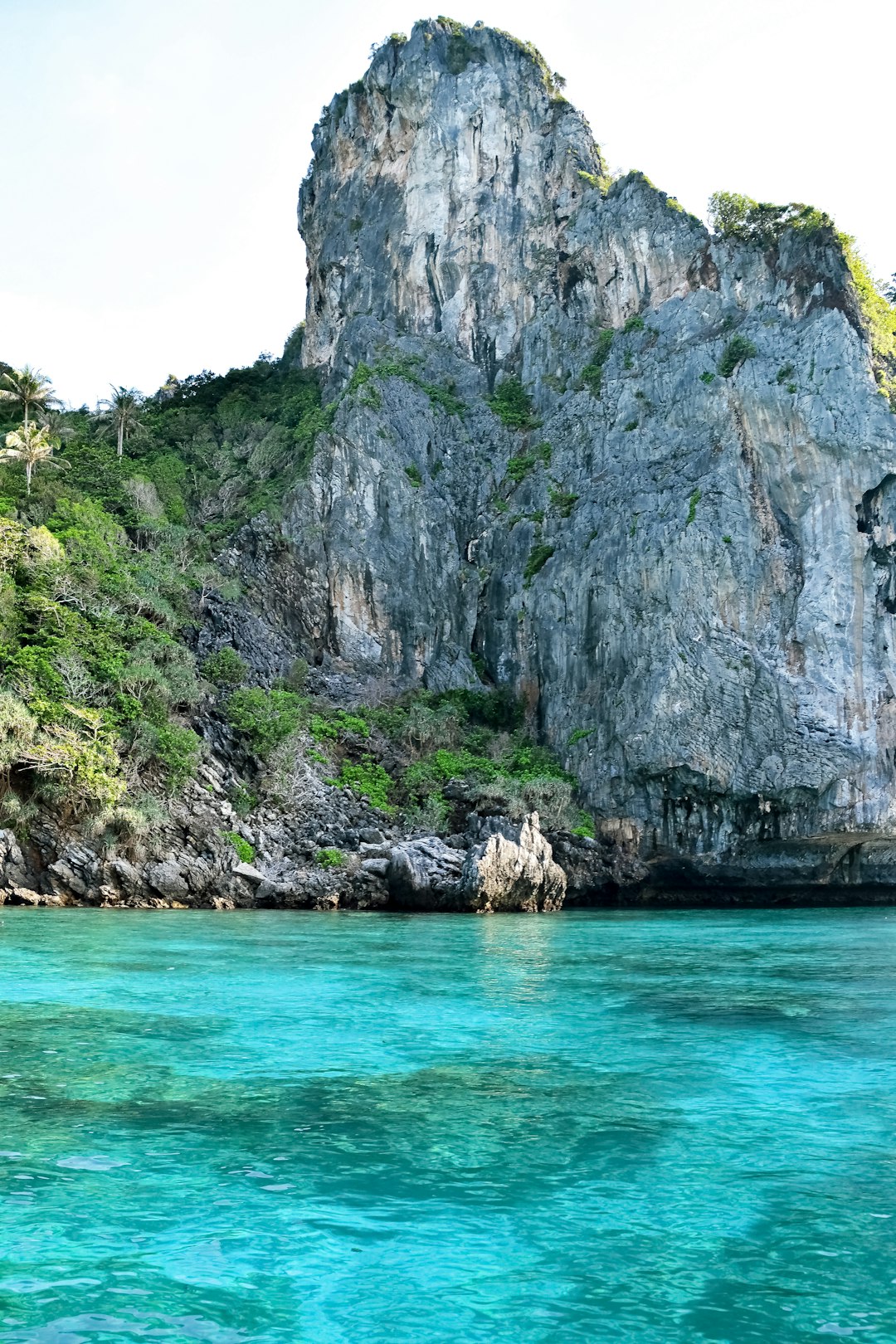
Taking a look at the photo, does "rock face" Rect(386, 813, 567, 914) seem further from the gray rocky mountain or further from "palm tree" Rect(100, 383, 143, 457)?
"palm tree" Rect(100, 383, 143, 457)

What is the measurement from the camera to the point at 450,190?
170 ft

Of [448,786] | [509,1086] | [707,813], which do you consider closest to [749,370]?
[707,813]

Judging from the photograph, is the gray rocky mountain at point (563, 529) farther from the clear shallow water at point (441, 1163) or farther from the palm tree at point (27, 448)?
the clear shallow water at point (441, 1163)

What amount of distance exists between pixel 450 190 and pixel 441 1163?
171ft

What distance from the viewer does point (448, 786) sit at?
36281mm

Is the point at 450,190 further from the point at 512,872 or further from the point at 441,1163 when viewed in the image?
the point at 441,1163

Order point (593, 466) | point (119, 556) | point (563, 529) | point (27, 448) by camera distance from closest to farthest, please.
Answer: point (119, 556) → point (27, 448) → point (563, 529) → point (593, 466)

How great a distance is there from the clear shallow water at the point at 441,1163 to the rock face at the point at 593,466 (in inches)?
889

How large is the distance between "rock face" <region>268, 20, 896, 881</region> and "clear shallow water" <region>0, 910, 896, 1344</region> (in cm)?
2259

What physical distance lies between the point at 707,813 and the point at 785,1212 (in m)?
30.9

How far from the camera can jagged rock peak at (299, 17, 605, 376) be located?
1999 inches

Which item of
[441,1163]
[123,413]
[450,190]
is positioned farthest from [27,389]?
[441,1163]

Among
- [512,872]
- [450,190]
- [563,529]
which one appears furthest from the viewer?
[450,190]

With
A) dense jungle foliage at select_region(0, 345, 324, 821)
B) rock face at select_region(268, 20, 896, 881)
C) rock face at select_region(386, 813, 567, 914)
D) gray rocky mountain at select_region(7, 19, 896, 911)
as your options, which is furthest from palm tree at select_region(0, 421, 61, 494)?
rock face at select_region(386, 813, 567, 914)
